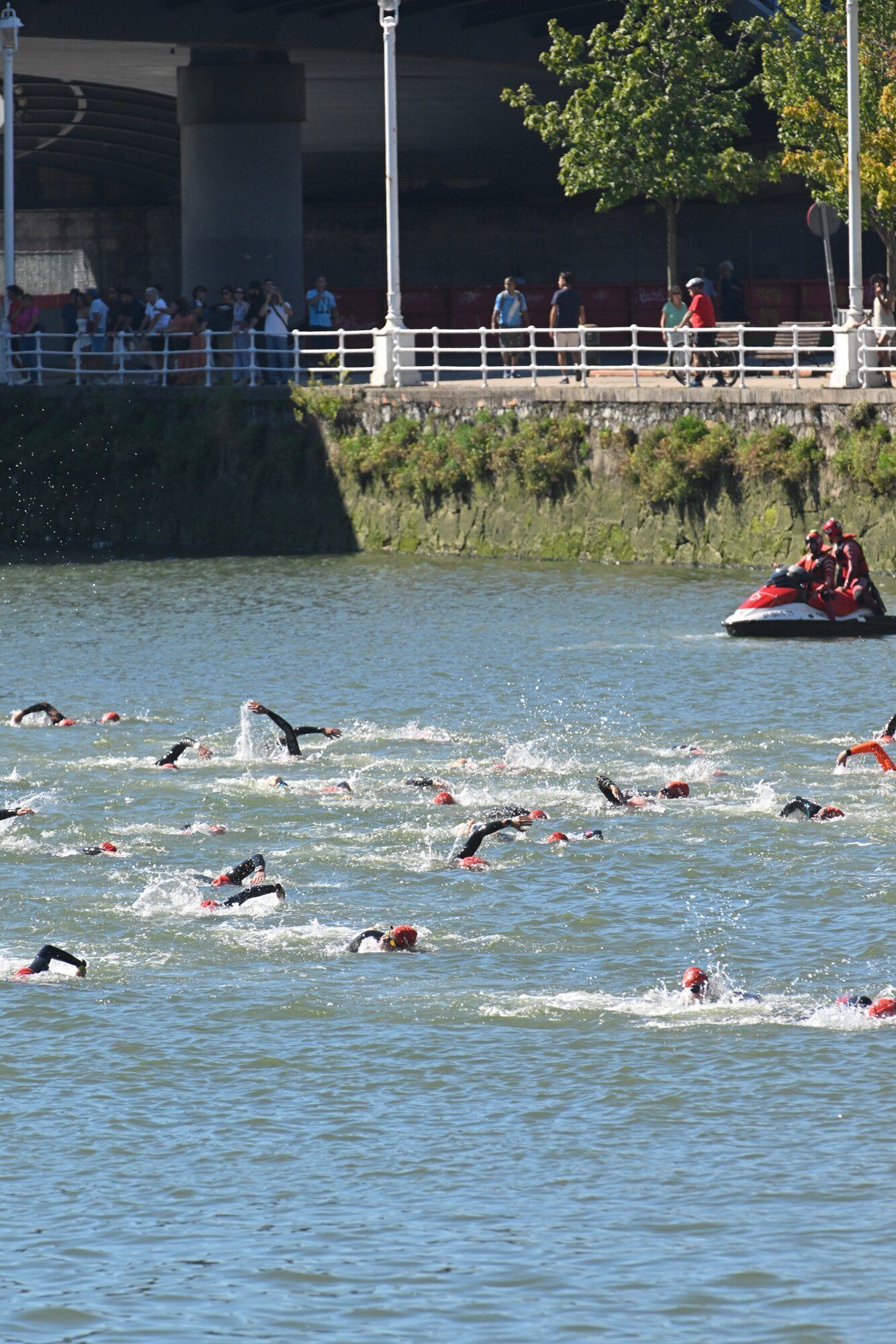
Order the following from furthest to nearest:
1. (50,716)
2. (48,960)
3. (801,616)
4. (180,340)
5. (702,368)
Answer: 1. (180,340)
2. (702,368)
3. (801,616)
4. (50,716)
5. (48,960)

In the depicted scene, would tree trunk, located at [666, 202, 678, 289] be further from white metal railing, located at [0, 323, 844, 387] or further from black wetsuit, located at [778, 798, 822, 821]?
black wetsuit, located at [778, 798, 822, 821]

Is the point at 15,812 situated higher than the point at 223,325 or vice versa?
the point at 223,325

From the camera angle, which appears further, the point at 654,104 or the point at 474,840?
the point at 654,104

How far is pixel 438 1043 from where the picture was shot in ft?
45.4

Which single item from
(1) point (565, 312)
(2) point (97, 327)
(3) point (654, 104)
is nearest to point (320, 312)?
(2) point (97, 327)

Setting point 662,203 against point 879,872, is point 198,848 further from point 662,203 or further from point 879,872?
point 662,203

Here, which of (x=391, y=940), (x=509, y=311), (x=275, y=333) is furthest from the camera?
(x=275, y=333)

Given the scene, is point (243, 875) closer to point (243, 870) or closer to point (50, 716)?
point (243, 870)

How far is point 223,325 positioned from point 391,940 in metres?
26.7

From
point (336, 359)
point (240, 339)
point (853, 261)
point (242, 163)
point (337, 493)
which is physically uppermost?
point (242, 163)

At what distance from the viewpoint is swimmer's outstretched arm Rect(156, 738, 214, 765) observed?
70.3 ft

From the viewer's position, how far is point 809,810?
62.1 feet

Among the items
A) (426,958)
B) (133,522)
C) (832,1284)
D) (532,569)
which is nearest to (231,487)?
(133,522)

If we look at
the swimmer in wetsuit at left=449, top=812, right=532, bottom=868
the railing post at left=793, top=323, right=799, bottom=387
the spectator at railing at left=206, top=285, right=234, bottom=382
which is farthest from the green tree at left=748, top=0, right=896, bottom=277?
the swimmer in wetsuit at left=449, top=812, right=532, bottom=868
